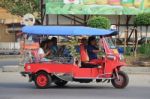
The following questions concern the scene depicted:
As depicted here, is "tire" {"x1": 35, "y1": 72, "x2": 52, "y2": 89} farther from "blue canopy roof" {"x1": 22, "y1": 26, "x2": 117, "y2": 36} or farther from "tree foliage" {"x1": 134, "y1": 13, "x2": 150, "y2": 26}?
"tree foliage" {"x1": 134, "y1": 13, "x2": 150, "y2": 26}

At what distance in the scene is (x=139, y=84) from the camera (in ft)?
66.5

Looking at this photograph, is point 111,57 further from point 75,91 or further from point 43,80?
point 43,80

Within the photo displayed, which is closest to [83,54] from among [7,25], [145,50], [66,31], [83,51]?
[83,51]

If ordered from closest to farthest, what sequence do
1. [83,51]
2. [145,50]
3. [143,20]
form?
[83,51] < [145,50] < [143,20]

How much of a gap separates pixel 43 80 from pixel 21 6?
3684 centimetres

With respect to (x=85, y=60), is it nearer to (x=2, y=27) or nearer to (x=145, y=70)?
(x=145, y=70)

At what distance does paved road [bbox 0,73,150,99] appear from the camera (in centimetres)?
1568

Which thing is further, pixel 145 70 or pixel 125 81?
pixel 145 70

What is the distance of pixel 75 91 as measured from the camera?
56.4ft

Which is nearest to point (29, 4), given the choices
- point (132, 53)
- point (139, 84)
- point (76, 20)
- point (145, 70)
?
point (76, 20)

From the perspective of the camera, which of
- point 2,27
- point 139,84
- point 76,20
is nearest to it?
point 139,84

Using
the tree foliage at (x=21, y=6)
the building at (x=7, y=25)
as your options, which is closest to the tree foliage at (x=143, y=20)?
the tree foliage at (x=21, y=6)

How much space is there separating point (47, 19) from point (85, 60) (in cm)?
2690

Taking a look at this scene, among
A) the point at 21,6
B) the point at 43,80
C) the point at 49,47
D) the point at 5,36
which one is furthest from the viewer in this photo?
the point at 5,36
